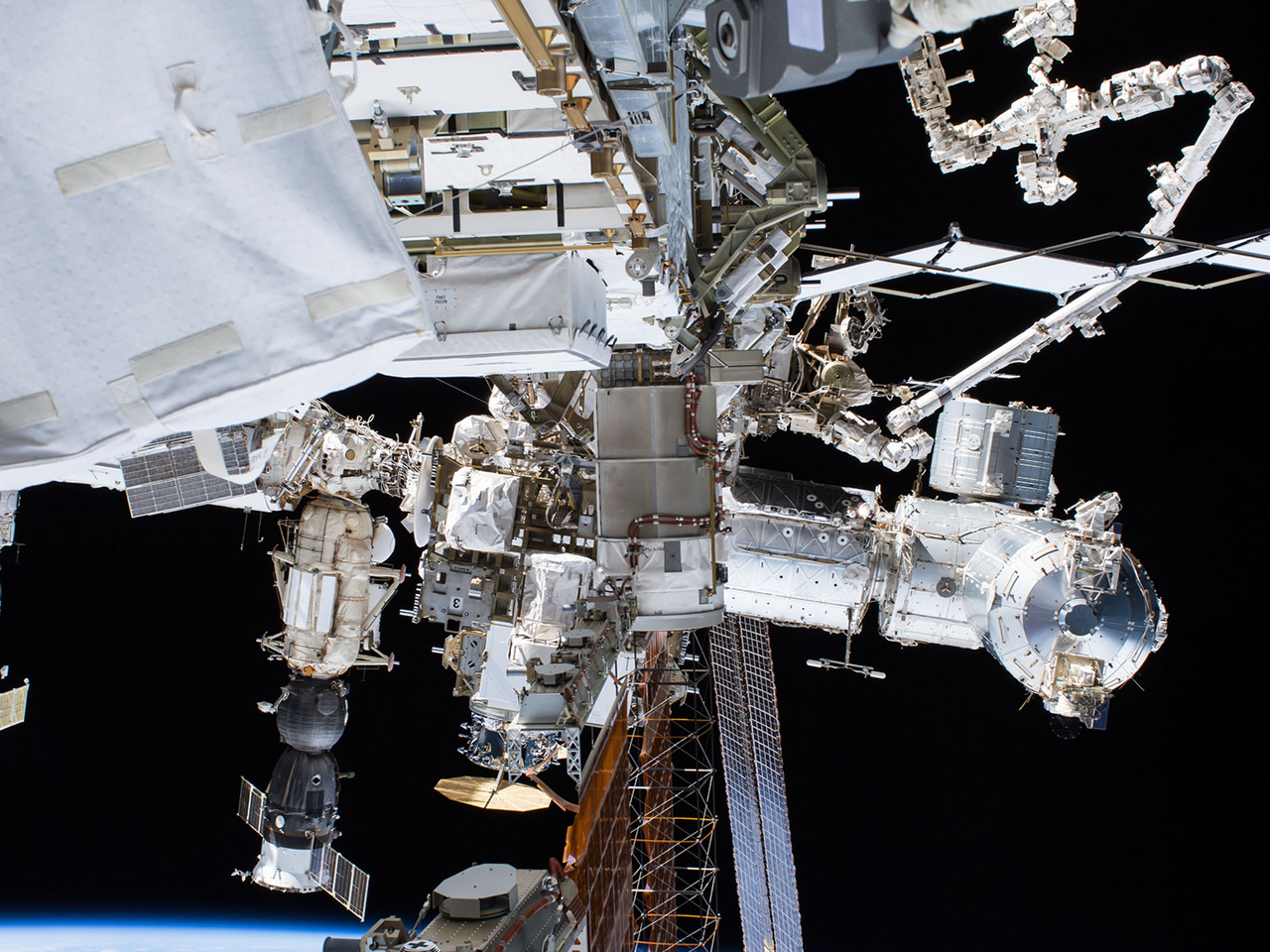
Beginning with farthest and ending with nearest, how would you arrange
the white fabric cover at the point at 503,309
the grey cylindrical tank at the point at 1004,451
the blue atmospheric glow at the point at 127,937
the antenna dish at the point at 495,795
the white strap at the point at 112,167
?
the blue atmospheric glow at the point at 127,937 → the grey cylindrical tank at the point at 1004,451 → the antenna dish at the point at 495,795 → the white fabric cover at the point at 503,309 → the white strap at the point at 112,167

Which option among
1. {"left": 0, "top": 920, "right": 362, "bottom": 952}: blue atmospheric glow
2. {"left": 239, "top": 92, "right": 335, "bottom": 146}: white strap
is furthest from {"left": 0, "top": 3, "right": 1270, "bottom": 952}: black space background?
{"left": 239, "top": 92, "right": 335, "bottom": 146}: white strap

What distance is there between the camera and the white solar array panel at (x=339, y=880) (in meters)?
6.39

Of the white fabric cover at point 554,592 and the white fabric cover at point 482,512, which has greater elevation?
the white fabric cover at point 482,512

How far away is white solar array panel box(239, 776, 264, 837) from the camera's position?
636 cm

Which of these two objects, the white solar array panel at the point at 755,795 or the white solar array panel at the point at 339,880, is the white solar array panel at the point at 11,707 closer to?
the white solar array panel at the point at 339,880

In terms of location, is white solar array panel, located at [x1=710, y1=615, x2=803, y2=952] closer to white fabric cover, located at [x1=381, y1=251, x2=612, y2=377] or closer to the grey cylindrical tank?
the grey cylindrical tank

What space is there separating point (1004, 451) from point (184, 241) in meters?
6.25

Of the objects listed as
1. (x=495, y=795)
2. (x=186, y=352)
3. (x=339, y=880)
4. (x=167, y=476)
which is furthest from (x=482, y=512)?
(x=186, y=352)

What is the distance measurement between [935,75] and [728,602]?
376cm

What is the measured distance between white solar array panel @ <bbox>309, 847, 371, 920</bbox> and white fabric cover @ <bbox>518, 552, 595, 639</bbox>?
2.17 meters

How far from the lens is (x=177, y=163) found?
1.34 meters

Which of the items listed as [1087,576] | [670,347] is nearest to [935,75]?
[670,347]

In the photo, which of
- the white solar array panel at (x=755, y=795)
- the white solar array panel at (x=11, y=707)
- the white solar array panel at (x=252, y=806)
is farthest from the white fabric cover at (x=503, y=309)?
the white solar array panel at (x=11, y=707)

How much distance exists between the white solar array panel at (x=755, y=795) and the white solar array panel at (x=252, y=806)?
341cm
